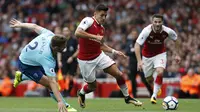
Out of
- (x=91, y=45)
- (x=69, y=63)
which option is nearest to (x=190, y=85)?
(x=69, y=63)

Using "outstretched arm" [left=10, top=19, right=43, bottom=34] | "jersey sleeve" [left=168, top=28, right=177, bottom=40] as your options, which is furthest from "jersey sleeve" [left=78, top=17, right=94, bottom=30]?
"jersey sleeve" [left=168, top=28, right=177, bottom=40]

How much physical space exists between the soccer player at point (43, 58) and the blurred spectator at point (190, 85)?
9.70 metres

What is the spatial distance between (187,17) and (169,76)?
475 centimetres

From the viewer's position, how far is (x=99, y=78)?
25.5 metres

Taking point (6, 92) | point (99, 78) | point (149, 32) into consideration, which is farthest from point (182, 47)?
point (149, 32)

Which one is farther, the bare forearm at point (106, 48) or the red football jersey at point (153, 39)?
the red football jersey at point (153, 39)

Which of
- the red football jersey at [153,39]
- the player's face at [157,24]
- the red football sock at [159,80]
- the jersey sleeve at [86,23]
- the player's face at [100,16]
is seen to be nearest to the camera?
the jersey sleeve at [86,23]

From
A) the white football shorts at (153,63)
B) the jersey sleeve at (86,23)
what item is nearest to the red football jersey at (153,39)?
the white football shorts at (153,63)

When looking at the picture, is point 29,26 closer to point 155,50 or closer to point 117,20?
point 155,50

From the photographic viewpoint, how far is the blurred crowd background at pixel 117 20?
25609 mm

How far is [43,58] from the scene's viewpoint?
12.5 metres

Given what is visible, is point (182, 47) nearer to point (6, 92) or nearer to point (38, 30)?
point (6, 92)

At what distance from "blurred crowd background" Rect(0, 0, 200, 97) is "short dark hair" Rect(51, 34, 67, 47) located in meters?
12.5

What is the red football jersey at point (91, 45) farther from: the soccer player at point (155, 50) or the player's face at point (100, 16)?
the soccer player at point (155, 50)
